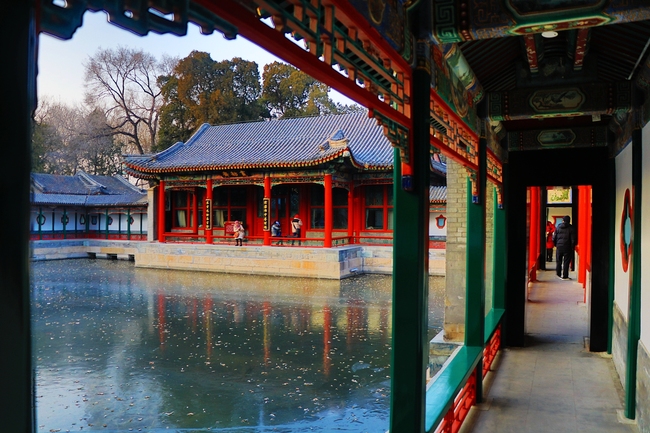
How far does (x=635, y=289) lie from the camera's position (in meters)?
4.44

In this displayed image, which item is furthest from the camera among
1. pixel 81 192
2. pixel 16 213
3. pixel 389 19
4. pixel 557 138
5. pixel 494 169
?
pixel 81 192

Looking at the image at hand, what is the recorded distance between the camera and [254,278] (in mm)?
17312

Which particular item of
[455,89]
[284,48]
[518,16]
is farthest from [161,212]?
[284,48]

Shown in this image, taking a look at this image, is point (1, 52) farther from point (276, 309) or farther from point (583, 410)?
point (276, 309)

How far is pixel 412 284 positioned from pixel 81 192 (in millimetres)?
27968

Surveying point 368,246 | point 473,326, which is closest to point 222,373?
point 473,326

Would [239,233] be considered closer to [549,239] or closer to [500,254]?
[549,239]

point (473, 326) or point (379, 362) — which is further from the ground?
point (473, 326)

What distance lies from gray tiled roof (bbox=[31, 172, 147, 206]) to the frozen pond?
11.4 metres

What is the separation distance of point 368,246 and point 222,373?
12046mm

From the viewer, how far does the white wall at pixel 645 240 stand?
13.4 feet

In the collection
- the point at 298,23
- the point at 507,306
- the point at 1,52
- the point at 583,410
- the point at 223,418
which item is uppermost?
the point at 298,23

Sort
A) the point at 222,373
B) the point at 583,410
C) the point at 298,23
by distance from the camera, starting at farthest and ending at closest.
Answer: the point at 222,373 < the point at 583,410 < the point at 298,23

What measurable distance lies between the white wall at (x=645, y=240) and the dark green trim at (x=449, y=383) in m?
1.42
